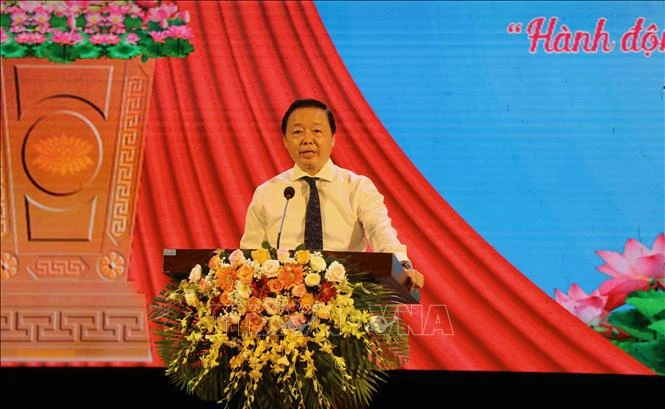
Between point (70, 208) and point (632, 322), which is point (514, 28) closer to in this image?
point (632, 322)

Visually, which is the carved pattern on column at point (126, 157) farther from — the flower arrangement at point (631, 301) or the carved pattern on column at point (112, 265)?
the flower arrangement at point (631, 301)

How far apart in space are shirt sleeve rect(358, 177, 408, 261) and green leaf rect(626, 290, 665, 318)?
50.4 inches

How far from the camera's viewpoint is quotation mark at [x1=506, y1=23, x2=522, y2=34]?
4188 millimetres

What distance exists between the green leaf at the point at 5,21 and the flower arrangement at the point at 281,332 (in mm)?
2309

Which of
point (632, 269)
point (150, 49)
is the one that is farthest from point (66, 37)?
point (632, 269)

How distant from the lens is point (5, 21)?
4.25 metres

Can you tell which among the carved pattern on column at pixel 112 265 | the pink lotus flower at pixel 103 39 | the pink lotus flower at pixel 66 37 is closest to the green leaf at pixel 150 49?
the pink lotus flower at pixel 103 39

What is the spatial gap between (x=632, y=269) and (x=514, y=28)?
3.78 ft

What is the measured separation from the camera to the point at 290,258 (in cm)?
241

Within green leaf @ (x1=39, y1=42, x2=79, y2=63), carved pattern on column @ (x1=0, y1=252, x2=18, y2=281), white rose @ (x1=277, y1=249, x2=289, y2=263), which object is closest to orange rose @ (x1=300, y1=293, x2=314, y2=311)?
white rose @ (x1=277, y1=249, x2=289, y2=263)

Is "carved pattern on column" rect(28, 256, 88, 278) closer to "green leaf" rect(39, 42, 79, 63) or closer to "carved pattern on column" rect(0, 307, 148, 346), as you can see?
"carved pattern on column" rect(0, 307, 148, 346)

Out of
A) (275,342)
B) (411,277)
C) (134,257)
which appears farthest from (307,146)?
(134,257)

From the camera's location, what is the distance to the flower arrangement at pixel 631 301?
13.0 feet

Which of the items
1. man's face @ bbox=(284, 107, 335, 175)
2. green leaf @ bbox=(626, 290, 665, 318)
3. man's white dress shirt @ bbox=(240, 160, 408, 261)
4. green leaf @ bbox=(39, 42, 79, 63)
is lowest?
green leaf @ bbox=(626, 290, 665, 318)
